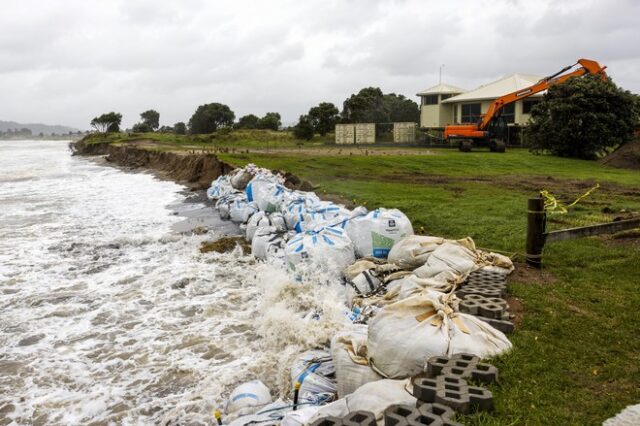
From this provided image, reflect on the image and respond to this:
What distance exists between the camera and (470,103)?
107 ft

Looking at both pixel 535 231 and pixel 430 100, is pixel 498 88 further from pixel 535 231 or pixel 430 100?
pixel 535 231

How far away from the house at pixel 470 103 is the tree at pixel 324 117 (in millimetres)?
10165

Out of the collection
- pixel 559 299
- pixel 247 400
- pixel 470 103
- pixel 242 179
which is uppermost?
pixel 470 103

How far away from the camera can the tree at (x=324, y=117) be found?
43156 millimetres

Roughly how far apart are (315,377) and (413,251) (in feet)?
7.87

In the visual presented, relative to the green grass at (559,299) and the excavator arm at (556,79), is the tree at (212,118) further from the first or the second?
the green grass at (559,299)

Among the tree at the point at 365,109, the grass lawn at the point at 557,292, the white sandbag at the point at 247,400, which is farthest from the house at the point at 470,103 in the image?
the white sandbag at the point at 247,400

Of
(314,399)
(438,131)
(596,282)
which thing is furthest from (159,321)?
(438,131)

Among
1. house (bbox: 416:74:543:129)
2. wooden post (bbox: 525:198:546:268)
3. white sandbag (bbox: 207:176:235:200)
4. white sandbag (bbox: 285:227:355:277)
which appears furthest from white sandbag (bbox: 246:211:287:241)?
house (bbox: 416:74:543:129)

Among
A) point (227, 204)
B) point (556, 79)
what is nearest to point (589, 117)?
point (556, 79)

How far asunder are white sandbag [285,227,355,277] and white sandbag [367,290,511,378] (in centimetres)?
244

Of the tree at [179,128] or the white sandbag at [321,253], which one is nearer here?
the white sandbag at [321,253]

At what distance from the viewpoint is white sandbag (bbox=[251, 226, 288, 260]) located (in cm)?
737

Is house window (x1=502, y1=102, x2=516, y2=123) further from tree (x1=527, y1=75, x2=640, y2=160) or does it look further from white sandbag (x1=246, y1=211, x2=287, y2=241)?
white sandbag (x1=246, y1=211, x2=287, y2=241)
